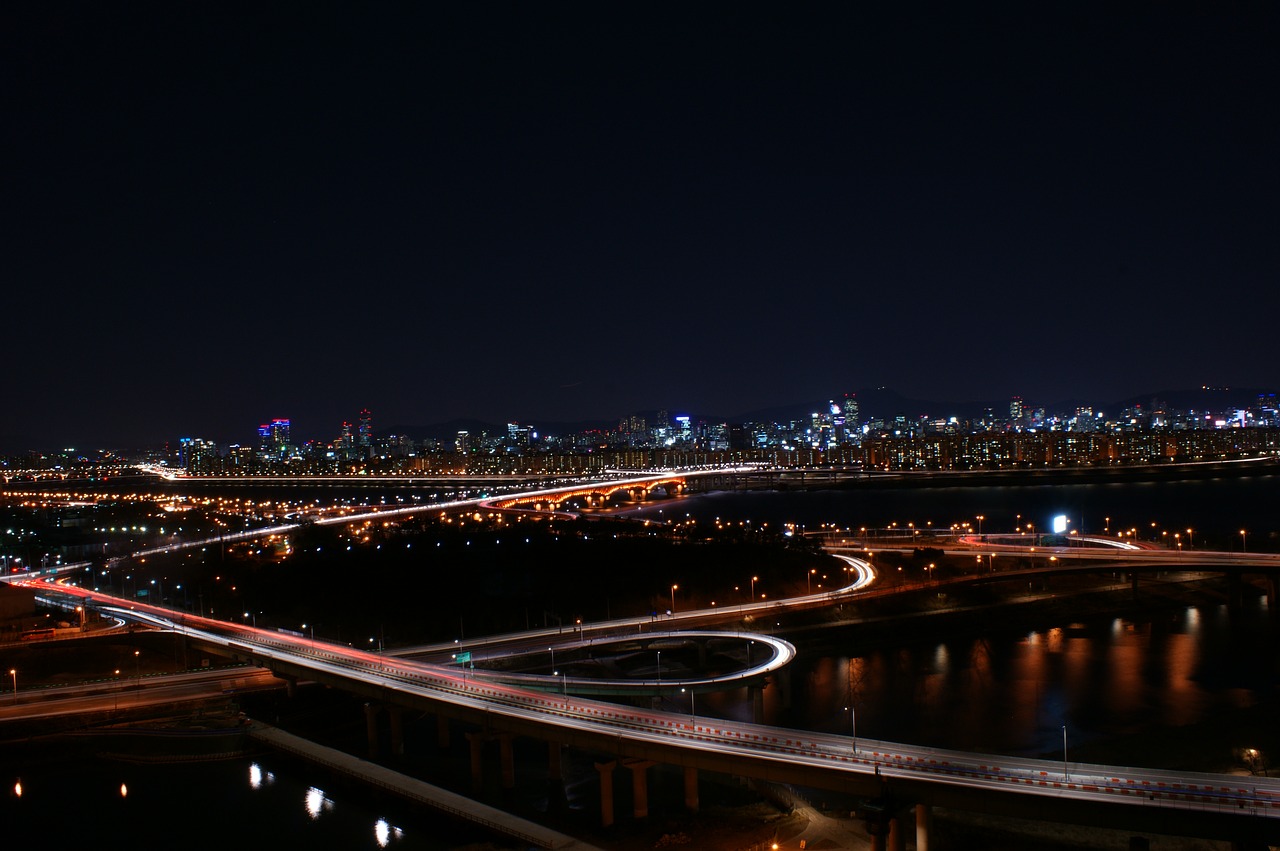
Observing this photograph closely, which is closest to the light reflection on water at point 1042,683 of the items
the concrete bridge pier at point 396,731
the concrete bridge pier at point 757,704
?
the concrete bridge pier at point 757,704

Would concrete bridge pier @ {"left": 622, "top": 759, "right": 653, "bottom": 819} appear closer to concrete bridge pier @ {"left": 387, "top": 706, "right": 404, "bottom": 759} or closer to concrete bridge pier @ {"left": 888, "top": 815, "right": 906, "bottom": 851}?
concrete bridge pier @ {"left": 888, "top": 815, "right": 906, "bottom": 851}

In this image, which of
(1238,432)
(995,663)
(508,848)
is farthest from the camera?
(1238,432)

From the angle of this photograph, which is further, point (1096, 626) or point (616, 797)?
point (1096, 626)

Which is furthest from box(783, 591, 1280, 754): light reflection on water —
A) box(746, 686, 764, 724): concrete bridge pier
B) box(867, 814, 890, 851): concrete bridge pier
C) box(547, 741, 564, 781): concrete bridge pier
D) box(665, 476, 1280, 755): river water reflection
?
box(867, 814, 890, 851): concrete bridge pier

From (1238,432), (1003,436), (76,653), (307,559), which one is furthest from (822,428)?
(76,653)

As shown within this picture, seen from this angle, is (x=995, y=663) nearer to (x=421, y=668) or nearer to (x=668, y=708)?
(x=668, y=708)

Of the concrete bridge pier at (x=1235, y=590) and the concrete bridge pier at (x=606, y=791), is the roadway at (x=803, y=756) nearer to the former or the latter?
the concrete bridge pier at (x=606, y=791)

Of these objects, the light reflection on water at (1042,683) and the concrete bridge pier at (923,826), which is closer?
the concrete bridge pier at (923,826)

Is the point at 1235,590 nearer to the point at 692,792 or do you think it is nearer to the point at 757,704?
the point at 757,704
